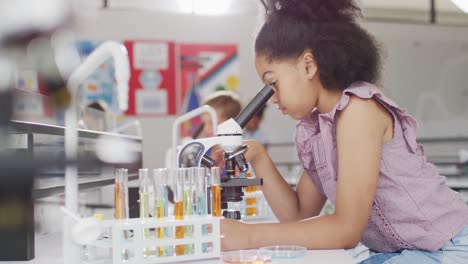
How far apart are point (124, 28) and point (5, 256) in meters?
3.51

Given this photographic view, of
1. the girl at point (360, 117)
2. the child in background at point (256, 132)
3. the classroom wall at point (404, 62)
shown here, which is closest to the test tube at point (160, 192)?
the girl at point (360, 117)

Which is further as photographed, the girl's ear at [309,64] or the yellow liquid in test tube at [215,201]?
the girl's ear at [309,64]

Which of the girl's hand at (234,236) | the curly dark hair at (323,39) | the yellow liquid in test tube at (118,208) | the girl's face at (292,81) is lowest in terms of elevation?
the girl's hand at (234,236)

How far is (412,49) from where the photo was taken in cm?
469

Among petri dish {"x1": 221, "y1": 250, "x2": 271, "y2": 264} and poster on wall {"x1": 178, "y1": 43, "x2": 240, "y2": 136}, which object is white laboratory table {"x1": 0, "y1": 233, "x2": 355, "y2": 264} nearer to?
petri dish {"x1": 221, "y1": 250, "x2": 271, "y2": 264}

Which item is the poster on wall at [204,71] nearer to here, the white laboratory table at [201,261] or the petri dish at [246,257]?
the white laboratory table at [201,261]

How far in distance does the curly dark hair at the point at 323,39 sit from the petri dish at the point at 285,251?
37 cm

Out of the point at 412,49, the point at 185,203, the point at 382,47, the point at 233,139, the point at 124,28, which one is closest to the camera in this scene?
the point at 185,203

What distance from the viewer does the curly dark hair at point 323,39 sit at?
40.9 inches

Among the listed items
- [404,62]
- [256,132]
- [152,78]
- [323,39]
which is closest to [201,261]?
[323,39]

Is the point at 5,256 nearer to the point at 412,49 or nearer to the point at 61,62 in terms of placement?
the point at 61,62

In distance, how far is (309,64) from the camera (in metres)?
1.04

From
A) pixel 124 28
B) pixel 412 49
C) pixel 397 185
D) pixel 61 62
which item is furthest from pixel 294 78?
pixel 412 49

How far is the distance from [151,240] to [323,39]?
52 cm
